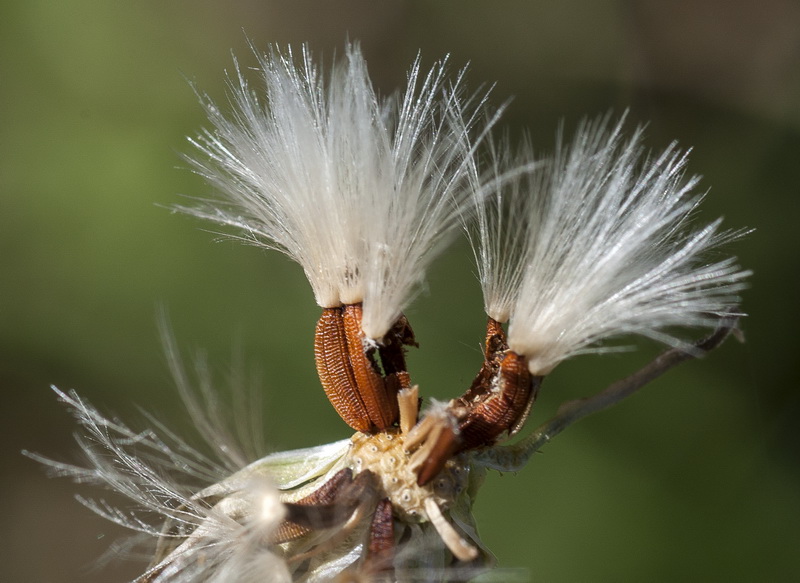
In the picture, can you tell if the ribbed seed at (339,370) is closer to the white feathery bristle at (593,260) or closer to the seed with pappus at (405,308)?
the seed with pappus at (405,308)

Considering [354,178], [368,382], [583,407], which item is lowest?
[583,407]

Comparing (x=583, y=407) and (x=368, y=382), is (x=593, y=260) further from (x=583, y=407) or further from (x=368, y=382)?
(x=368, y=382)

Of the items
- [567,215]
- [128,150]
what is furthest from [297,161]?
[128,150]

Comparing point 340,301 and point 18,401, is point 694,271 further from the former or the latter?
point 18,401

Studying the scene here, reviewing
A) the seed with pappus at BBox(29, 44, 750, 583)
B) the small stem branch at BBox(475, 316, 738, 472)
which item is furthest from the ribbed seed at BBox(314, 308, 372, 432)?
the small stem branch at BBox(475, 316, 738, 472)

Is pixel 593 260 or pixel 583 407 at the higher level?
pixel 593 260

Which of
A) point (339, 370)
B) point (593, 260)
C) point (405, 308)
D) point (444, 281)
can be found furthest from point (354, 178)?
point (444, 281)
